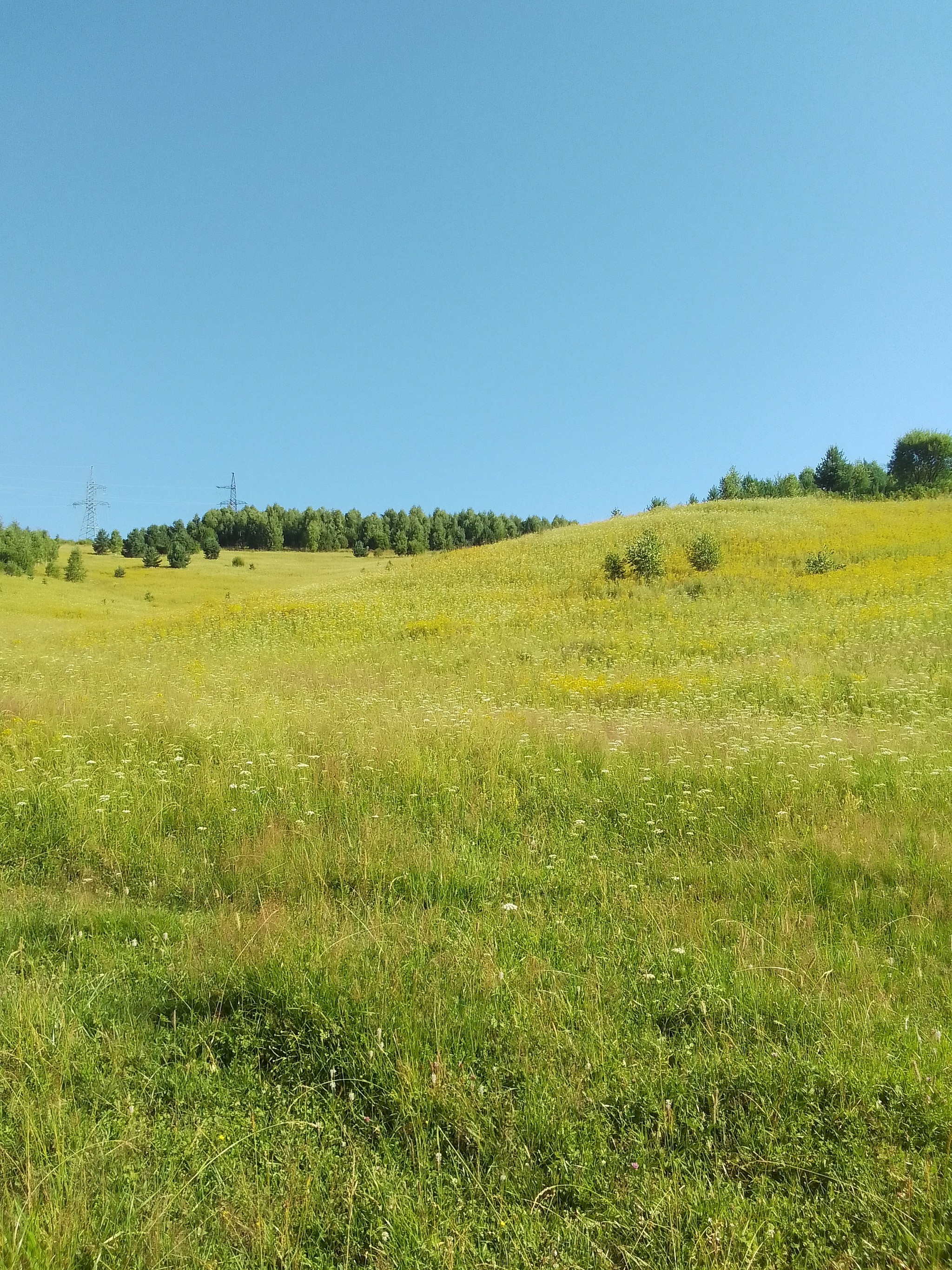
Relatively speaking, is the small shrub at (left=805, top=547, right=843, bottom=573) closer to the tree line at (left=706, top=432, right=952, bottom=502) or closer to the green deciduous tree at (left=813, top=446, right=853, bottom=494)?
the tree line at (left=706, top=432, right=952, bottom=502)

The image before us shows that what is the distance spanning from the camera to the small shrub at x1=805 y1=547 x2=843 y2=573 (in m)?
25.8

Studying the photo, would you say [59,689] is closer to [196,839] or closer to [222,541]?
[196,839]

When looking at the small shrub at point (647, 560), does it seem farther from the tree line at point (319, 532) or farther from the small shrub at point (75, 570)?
the tree line at point (319, 532)

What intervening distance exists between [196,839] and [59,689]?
712cm

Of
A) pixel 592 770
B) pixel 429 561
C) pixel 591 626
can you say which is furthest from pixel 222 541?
pixel 592 770

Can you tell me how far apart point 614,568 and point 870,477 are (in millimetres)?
A: 71263

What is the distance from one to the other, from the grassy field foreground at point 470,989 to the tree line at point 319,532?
74.7 meters

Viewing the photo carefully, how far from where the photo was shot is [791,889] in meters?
4.25

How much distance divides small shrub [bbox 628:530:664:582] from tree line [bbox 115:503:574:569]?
53.6 metres

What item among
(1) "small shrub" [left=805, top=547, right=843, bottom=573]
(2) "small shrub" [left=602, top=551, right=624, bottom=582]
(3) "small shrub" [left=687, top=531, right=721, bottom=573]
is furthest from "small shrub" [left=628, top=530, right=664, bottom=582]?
(1) "small shrub" [left=805, top=547, right=843, bottom=573]

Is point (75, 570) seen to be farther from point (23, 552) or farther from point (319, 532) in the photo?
point (319, 532)

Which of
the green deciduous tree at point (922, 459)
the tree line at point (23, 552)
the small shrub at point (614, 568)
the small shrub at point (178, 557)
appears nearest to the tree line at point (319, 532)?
the small shrub at point (178, 557)

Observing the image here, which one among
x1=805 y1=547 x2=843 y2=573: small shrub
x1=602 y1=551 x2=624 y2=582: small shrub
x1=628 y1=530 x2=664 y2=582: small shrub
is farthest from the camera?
x1=602 y1=551 x2=624 y2=582: small shrub

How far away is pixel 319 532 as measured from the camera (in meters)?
89.4
